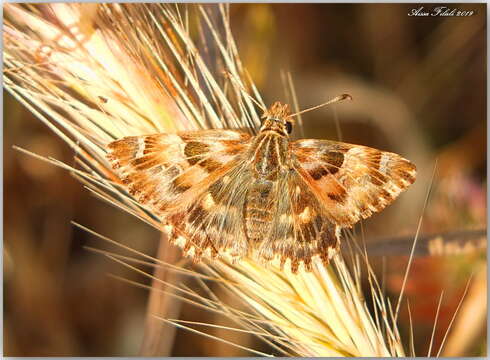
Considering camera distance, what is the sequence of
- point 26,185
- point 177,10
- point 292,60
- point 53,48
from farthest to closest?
point 292,60 < point 26,185 < point 177,10 < point 53,48

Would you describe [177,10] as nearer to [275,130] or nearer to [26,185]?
[275,130]

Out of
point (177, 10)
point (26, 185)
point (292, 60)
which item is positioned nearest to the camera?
point (177, 10)

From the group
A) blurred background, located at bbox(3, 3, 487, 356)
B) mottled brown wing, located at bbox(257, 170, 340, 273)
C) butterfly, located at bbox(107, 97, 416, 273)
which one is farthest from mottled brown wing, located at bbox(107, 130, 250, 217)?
blurred background, located at bbox(3, 3, 487, 356)

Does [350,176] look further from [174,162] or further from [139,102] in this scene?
[139,102]

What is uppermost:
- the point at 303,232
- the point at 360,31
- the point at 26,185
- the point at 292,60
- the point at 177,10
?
the point at 360,31

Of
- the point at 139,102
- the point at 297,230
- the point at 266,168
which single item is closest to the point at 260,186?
the point at 266,168

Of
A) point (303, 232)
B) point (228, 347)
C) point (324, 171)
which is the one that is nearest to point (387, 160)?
point (324, 171)

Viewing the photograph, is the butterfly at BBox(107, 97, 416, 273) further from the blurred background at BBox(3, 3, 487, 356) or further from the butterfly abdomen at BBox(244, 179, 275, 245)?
the blurred background at BBox(3, 3, 487, 356)

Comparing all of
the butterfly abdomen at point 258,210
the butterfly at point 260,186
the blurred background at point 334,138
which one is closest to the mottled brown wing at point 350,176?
the butterfly at point 260,186
